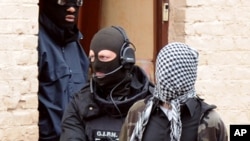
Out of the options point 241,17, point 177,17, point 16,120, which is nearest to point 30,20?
point 16,120

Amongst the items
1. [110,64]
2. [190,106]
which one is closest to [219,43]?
[110,64]

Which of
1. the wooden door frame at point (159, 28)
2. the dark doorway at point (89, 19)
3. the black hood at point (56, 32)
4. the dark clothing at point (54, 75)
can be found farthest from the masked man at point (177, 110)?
the dark doorway at point (89, 19)

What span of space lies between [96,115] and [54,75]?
971mm

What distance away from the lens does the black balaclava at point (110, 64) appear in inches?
152

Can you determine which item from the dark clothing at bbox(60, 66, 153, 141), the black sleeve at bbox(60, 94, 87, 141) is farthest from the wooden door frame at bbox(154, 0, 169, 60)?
the black sleeve at bbox(60, 94, 87, 141)

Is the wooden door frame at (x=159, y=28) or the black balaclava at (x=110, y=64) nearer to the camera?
the black balaclava at (x=110, y=64)

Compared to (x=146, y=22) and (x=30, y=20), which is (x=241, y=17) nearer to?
(x=146, y=22)

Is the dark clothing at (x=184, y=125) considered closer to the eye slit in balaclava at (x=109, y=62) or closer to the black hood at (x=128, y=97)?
the black hood at (x=128, y=97)

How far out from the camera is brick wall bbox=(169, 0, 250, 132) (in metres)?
5.11

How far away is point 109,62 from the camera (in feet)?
12.8

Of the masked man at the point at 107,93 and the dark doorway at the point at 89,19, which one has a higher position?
the dark doorway at the point at 89,19

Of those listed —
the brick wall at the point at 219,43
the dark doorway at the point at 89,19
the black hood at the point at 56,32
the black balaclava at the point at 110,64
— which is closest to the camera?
the black balaclava at the point at 110,64

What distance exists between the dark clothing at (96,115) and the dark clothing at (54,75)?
0.79m

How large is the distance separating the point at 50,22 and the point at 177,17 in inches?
39.5
